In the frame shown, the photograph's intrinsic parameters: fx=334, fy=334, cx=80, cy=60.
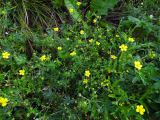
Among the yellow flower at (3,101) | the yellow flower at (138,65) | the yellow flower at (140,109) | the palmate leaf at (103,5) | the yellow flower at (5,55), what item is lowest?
the yellow flower at (3,101)

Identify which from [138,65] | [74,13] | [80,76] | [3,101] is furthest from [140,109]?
[74,13]

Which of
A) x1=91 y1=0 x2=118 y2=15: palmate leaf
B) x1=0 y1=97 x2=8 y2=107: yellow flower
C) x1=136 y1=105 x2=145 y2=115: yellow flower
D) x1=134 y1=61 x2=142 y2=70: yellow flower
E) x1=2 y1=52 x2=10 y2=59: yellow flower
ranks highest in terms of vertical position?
x1=91 y1=0 x2=118 y2=15: palmate leaf

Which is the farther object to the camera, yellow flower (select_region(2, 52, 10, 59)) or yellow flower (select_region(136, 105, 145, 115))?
yellow flower (select_region(2, 52, 10, 59))

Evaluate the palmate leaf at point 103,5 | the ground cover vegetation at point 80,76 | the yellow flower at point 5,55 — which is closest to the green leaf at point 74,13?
the ground cover vegetation at point 80,76

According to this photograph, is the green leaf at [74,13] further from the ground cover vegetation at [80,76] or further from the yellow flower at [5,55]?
the yellow flower at [5,55]

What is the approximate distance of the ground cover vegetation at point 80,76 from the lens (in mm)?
1982

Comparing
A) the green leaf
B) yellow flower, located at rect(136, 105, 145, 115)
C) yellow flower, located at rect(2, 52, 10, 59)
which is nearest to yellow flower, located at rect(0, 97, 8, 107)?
yellow flower, located at rect(2, 52, 10, 59)

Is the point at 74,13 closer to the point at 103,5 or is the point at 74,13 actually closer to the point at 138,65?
the point at 103,5

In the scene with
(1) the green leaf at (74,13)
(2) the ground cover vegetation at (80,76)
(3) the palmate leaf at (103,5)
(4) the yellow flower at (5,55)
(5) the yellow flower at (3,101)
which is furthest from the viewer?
(3) the palmate leaf at (103,5)

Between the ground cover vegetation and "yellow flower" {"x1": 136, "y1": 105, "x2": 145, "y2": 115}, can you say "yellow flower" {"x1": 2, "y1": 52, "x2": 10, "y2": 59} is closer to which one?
the ground cover vegetation

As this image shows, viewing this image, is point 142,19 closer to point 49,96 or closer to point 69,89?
point 69,89

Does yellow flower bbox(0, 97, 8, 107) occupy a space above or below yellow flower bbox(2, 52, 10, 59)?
below

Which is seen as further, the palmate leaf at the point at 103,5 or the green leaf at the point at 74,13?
the palmate leaf at the point at 103,5

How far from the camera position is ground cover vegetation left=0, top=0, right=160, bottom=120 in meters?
1.98
